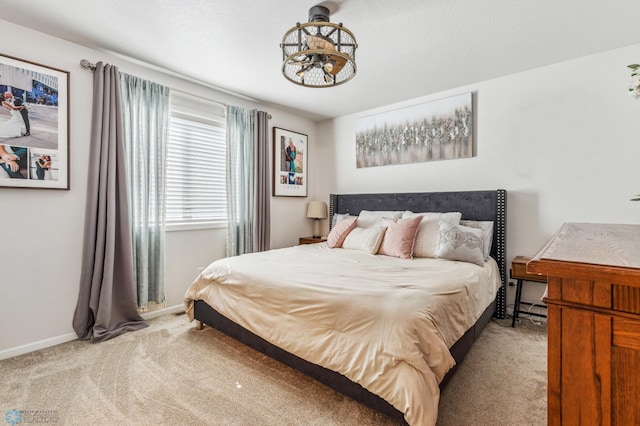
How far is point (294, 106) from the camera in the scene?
4.21m

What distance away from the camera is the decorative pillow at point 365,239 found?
3178mm

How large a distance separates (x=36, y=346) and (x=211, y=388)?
1698mm

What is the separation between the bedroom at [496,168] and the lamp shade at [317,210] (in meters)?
1.47

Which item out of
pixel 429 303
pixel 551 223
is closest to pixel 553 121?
pixel 551 223

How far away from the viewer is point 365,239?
3.27 m

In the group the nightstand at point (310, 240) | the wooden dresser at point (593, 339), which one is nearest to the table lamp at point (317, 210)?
the nightstand at point (310, 240)

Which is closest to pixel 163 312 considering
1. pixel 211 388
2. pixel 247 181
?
pixel 211 388

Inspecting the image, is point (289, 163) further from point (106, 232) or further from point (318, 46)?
point (318, 46)

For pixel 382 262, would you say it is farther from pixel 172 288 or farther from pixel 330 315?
pixel 172 288

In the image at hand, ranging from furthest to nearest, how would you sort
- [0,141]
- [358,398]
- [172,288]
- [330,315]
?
[172,288] → [0,141] → [330,315] → [358,398]

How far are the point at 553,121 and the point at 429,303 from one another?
2.65 m

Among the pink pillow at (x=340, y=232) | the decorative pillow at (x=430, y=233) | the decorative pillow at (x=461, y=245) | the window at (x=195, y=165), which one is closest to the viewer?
the decorative pillow at (x=461, y=245)

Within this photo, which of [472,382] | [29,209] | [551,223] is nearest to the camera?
[472,382]

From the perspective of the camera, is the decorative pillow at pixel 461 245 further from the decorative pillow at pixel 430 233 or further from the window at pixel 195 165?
the window at pixel 195 165
